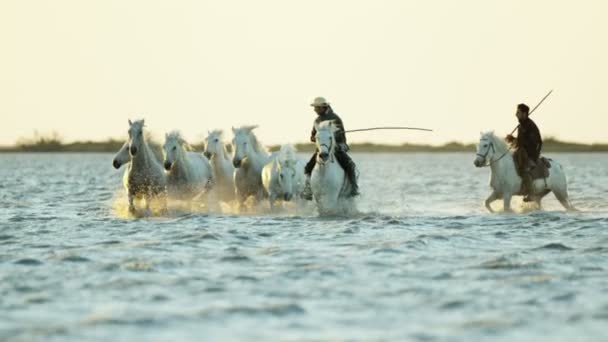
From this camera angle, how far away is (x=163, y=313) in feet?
34.0

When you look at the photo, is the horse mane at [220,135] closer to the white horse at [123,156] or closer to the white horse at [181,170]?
the white horse at [181,170]

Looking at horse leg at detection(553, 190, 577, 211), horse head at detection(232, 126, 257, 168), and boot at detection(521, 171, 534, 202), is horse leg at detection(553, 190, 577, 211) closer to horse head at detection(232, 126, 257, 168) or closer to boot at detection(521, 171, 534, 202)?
boot at detection(521, 171, 534, 202)

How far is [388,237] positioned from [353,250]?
2125 millimetres

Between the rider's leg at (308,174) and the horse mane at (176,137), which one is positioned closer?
the rider's leg at (308,174)

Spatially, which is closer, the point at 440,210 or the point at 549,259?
the point at 549,259

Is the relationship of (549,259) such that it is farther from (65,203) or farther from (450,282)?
(65,203)

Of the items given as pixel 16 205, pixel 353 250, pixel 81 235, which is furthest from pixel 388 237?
pixel 16 205

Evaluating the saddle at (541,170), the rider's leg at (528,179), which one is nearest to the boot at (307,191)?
the rider's leg at (528,179)

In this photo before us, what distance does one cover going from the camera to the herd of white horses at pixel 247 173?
2069cm

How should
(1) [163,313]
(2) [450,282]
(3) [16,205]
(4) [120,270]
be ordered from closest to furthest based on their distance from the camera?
(1) [163,313]
(2) [450,282]
(4) [120,270]
(3) [16,205]

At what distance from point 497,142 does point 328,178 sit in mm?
4071

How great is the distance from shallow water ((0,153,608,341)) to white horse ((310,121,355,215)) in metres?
0.34

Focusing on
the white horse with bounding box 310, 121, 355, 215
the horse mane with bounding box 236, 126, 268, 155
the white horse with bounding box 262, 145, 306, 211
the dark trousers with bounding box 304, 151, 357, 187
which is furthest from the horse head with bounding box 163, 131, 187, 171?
the white horse with bounding box 310, 121, 355, 215

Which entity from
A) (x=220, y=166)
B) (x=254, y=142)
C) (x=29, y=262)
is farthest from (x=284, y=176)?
(x=29, y=262)
